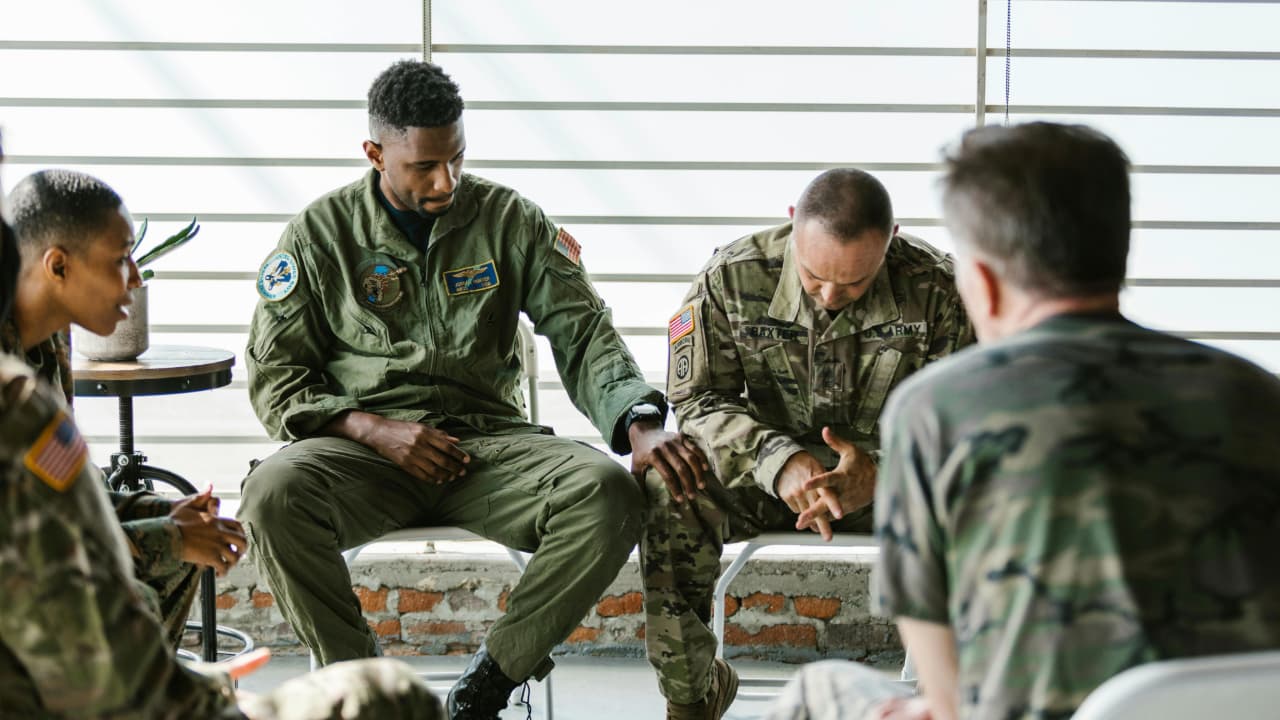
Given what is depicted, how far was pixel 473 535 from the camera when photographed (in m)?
2.88

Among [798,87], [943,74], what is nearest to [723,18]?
[798,87]

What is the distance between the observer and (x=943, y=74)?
12.1 ft

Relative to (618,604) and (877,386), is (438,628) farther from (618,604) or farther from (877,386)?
(877,386)

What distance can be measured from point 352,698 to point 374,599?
82.6 inches

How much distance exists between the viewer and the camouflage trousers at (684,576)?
2791 mm

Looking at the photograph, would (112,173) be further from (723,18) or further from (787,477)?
(787,477)

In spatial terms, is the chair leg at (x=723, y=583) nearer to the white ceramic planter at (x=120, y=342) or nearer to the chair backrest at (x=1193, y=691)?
the white ceramic planter at (x=120, y=342)

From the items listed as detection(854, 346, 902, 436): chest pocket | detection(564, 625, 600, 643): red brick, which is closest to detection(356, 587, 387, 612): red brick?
detection(564, 625, 600, 643): red brick

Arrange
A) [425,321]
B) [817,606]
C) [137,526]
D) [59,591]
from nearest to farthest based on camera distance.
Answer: [59,591] < [137,526] < [425,321] < [817,606]

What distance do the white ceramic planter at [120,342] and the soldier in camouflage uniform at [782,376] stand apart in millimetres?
1280

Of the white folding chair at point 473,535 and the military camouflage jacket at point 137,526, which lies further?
the white folding chair at point 473,535

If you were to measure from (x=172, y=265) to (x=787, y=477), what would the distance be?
6.75ft

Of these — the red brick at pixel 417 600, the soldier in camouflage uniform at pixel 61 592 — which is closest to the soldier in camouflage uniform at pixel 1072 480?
the soldier in camouflage uniform at pixel 61 592

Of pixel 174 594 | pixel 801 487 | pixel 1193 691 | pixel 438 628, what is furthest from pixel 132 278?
pixel 1193 691
